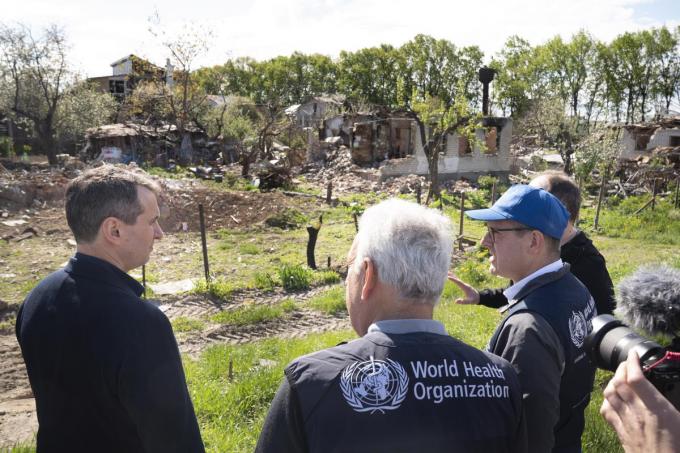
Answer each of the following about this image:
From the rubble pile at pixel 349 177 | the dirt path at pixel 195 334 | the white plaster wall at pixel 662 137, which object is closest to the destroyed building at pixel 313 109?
the rubble pile at pixel 349 177

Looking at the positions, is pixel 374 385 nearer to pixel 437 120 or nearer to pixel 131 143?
pixel 437 120

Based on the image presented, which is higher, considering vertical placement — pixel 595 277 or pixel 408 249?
pixel 408 249

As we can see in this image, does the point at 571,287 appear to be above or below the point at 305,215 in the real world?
above

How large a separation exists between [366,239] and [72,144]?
4066cm

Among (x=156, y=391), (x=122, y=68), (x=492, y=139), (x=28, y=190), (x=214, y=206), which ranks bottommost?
(x=214, y=206)

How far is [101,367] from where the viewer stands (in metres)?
1.85

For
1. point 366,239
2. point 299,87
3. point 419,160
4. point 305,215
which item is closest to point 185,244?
point 305,215

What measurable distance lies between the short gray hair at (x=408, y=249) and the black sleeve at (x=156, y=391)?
833 mm

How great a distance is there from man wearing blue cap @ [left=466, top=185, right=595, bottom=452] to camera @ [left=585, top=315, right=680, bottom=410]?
0.32 m

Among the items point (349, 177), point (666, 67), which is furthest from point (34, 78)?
point (666, 67)

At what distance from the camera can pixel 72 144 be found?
1446 inches

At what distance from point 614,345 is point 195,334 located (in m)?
6.44

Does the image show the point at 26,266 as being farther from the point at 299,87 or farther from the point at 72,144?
the point at 299,87

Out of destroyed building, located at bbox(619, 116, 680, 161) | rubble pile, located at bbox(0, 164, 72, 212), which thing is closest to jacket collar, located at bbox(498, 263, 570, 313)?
rubble pile, located at bbox(0, 164, 72, 212)
